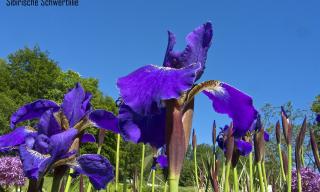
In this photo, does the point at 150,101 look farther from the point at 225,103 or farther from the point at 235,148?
the point at 235,148

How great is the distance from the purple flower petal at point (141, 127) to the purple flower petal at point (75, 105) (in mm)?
424

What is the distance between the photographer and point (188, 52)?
1408mm

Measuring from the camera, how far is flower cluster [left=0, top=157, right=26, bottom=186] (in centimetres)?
404

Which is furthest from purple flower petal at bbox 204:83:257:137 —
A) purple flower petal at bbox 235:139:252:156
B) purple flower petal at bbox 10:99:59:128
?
purple flower petal at bbox 235:139:252:156

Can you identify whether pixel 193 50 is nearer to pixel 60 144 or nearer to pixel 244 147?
pixel 60 144

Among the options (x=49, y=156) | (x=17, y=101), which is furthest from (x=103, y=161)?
(x=17, y=101)

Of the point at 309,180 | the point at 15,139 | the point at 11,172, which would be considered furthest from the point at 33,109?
the point at 309,180

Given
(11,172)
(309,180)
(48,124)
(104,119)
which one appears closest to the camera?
(48,124)

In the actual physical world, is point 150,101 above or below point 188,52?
below

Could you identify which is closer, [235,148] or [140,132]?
[140,132]

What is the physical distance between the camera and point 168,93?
3.60 feet

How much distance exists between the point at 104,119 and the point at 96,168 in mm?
195

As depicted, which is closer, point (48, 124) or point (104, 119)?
point (48, 124)

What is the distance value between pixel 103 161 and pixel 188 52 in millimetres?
502
